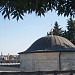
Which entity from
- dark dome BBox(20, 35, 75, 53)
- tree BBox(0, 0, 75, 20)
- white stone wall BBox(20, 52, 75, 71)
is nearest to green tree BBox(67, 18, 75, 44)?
dark dome BBox(20, 35, 75, 53)

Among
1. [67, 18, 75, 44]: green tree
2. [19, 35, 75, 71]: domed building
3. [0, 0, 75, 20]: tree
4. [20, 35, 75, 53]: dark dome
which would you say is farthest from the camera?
[67, 18, 75, 44]: green tree

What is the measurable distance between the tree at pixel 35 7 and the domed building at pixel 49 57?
17.2 metres

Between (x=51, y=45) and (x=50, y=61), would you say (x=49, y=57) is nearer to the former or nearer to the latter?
(x=50, y=61)

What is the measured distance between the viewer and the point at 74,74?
1559cm

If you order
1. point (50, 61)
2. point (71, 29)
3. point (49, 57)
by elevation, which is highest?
point (71, 29)

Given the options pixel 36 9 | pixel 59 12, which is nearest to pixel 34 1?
pixel 36 9

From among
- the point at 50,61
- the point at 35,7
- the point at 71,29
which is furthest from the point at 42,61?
the point at 71,29

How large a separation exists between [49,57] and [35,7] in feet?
59.8

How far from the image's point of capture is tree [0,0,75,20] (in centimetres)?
831

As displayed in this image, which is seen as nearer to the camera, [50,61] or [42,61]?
[50,61]

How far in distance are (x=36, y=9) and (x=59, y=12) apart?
0.88m

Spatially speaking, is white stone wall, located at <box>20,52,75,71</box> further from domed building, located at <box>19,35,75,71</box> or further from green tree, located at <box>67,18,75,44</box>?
green tree, located at <box>67,18,75,44</box>

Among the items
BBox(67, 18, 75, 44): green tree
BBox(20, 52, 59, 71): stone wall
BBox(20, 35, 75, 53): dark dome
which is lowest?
BBox(20, 52, 59, 71): stone wall

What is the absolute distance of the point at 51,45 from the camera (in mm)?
27969
